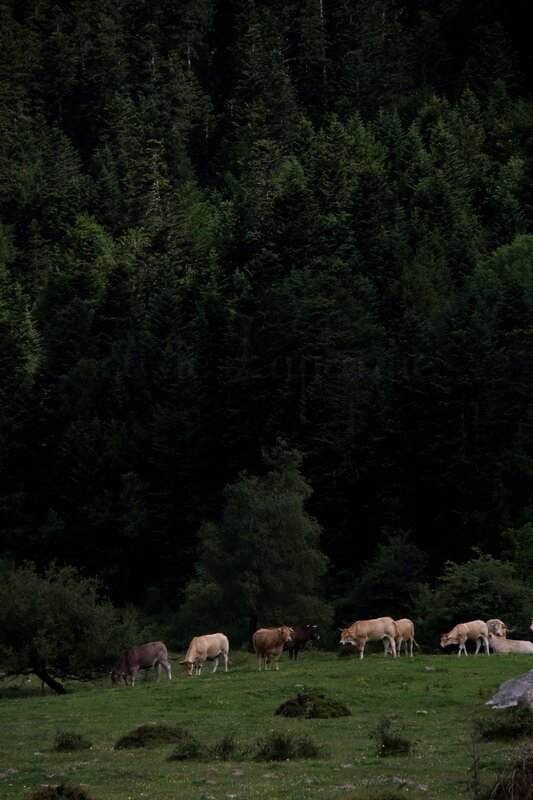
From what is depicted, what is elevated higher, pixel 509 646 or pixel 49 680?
pixel 509 646

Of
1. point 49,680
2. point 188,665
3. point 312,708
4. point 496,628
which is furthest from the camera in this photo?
point 49,680

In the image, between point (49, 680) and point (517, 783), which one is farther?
point (49, 680)

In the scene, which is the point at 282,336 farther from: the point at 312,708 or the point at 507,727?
the point at 507,727

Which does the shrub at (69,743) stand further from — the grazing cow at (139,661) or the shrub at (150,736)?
the grazing cow at (139,661)

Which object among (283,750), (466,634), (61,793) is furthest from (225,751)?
(466,634)

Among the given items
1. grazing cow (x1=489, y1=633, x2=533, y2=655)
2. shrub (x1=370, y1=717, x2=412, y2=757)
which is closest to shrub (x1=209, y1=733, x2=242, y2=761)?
shrub (x1=370, y1=717, x2=412, y2=757)

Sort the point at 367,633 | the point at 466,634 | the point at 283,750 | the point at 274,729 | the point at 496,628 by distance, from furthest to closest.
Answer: the point at 496,628
the point at 466,634
the point at 367,633
the point at 274,729
the point at 283,750

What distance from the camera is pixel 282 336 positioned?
11556 cm

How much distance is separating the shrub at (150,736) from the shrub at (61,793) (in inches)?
322

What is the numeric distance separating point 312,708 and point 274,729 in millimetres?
2200

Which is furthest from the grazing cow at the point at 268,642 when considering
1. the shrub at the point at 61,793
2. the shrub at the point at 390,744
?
the shrub at the point at 61,793

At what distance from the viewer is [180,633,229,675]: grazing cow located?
5188 centimetres

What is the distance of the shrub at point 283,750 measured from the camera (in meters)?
32.2

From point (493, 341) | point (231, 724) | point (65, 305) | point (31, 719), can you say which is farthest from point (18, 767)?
point (65, 305)
